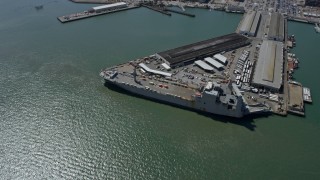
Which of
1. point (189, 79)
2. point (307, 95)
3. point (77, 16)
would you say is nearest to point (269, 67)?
point (307, 95)

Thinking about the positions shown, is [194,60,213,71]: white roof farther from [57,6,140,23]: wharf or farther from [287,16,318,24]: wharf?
[57,6,140,23]: wharf

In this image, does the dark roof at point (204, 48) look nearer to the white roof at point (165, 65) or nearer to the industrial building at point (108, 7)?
the white roof at point (165, 65)

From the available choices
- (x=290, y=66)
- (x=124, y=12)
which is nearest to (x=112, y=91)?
(x=290, y=66)

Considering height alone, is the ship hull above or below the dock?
below

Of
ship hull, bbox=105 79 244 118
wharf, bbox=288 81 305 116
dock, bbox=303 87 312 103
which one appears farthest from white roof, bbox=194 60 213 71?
dock, bbox=303 87 312 103

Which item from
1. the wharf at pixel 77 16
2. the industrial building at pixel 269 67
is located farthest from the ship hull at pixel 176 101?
the wharf at pixel 77 16

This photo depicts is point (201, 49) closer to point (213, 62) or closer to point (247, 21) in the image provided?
point (213, 62)
